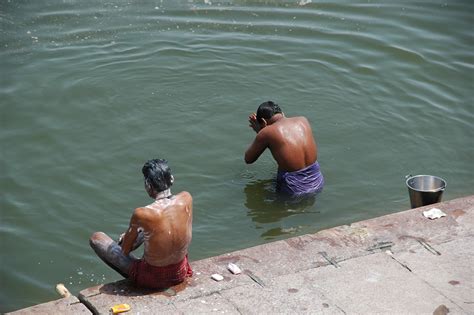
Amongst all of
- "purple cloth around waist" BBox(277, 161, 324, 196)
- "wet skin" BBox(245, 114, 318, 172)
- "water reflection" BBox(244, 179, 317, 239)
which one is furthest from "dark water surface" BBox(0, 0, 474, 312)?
"wet skin" BBox(245, 114, 318, 172)

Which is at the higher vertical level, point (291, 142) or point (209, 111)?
point (291, 142)

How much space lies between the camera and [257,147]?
9.49 meters

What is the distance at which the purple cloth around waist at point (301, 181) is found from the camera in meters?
9.46

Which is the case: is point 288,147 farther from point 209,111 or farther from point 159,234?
point 159,234

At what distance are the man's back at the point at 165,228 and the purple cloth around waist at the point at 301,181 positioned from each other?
2.55 m

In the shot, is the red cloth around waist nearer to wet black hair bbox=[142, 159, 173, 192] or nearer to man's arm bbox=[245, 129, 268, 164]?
wet black hair bbox=[142, 159, 173, 192]

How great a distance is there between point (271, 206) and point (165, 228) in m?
2.90

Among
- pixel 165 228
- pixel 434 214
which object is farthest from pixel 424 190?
pixel 165 228

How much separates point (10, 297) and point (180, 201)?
7.36 ft

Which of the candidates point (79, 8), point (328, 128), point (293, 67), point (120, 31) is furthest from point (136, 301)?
point (79, 8)

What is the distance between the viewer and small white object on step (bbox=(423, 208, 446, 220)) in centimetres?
831

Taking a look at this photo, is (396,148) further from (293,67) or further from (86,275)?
(86,275)

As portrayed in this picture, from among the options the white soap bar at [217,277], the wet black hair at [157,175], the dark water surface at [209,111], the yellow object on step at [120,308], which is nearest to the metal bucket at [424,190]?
the dark water surface at [209,111]

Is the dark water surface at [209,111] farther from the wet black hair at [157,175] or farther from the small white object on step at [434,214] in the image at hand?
the wet black hair at [157,175]
